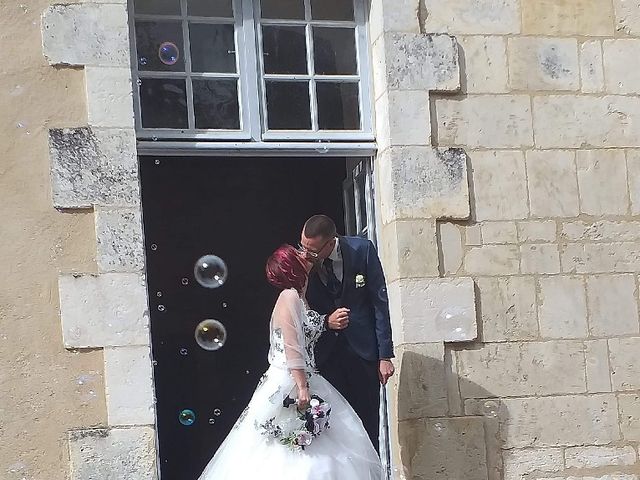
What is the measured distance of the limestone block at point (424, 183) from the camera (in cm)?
572

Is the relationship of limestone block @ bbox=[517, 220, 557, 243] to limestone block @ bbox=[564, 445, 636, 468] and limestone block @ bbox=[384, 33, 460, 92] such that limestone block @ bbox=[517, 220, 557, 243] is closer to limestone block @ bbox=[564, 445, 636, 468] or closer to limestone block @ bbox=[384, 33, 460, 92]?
limestone block @ bbox=[384, 33, 460, 92]

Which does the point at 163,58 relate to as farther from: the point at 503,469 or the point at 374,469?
the point at 503,469

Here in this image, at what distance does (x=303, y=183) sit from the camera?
7840 mm

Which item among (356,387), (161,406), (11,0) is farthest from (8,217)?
(161,406)

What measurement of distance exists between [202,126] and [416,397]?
1.73 meters

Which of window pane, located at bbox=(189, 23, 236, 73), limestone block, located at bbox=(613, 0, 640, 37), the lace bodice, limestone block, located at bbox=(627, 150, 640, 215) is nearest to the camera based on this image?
the lace bodice

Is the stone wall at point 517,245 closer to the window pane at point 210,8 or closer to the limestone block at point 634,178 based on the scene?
the limestone block at point 634,178

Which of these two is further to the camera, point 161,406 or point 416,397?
point 161,406

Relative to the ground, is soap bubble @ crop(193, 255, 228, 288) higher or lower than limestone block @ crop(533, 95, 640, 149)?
lower

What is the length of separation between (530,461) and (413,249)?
123 cm

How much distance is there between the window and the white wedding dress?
47.6 inches

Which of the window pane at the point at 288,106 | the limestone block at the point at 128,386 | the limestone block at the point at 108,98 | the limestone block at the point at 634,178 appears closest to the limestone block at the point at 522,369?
the limestone block at the point at 634,178

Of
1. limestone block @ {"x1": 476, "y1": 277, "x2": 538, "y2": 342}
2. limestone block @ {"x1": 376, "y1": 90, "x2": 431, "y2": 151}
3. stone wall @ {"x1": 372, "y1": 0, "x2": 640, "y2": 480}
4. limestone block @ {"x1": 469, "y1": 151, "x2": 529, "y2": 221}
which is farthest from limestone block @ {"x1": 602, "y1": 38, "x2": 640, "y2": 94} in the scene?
limestone block @ {"x1": 476, "y1": 277, "x2": 538, "y2": 342}

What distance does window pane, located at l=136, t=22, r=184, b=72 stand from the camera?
5695 mm
